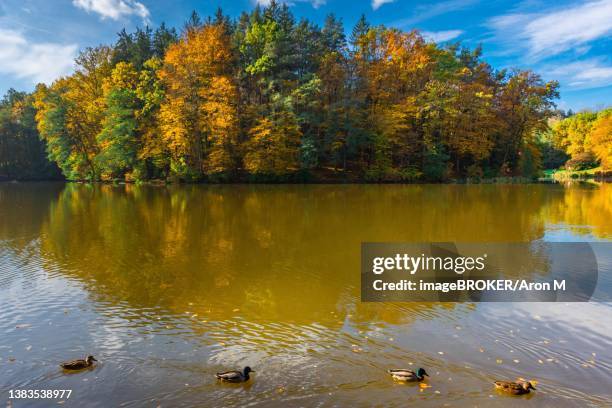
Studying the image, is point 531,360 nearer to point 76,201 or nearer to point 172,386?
point 172,386

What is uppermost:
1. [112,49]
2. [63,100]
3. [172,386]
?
[112,49]

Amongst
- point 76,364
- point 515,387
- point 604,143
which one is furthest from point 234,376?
point 604,143

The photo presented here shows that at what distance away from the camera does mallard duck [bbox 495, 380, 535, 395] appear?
5664mm

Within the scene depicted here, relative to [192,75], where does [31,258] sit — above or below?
below

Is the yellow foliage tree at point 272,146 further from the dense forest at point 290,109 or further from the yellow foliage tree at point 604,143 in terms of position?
the yellow foliage tree at point 604,143

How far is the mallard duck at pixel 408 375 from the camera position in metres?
5.97

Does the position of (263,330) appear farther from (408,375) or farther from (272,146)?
(272,146)

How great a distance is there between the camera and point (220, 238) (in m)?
16.8

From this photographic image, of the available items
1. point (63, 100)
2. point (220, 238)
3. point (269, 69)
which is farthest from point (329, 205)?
point (63, 100)

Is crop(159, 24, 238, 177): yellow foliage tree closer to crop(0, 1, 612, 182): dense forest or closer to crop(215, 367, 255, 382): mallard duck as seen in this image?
crop(0, 1, 612, 182): dense forest

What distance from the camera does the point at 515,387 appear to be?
5.68 meters

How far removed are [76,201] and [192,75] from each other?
20.4m

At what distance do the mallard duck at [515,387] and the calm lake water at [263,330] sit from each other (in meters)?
0.14

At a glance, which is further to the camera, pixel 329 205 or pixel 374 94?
pixel 374 94
